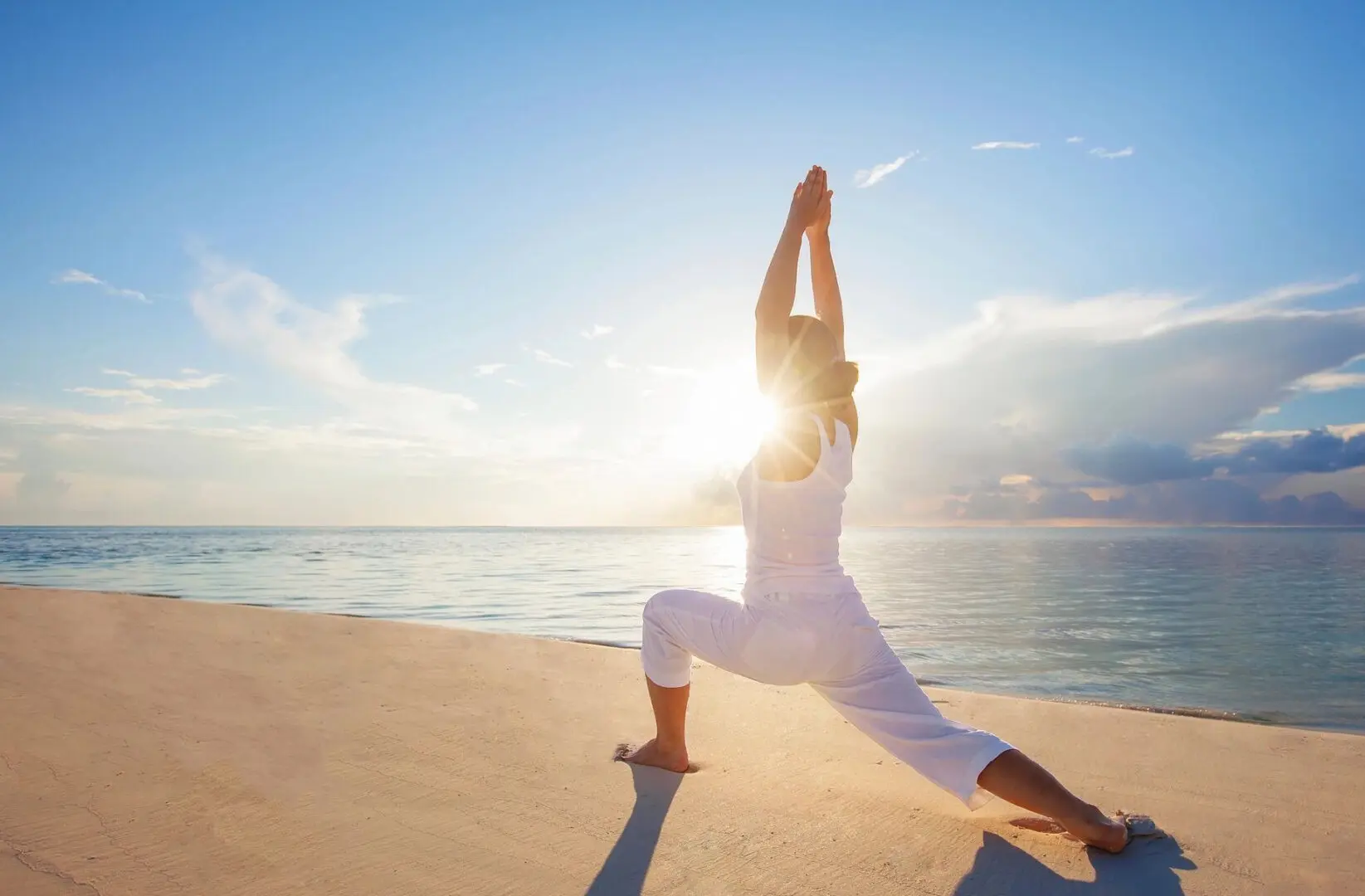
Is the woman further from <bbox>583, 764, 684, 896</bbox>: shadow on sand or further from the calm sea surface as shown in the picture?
the calm sea surface

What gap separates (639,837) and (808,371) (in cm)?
189

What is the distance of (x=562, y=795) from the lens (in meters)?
3.55

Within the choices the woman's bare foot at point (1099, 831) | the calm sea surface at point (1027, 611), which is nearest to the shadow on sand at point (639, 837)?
the woman's bare foot at point (1099, 831)

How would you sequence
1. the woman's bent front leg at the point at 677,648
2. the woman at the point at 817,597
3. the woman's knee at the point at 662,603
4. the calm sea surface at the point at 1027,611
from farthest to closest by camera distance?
the calm sea surface at the point at 1027,611 → the woman's knee at the point at 662,603 → the woman's bent front leg at the point at 677,648 → the woman at the point at 817,597

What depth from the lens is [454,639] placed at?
7648 millimetres

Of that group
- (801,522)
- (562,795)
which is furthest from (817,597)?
(562,795)

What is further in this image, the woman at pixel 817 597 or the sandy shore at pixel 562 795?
the woman at pixel 817 597

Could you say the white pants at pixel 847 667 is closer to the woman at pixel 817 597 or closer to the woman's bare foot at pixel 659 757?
the woman at pixel 817 597

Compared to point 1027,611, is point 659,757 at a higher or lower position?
higher

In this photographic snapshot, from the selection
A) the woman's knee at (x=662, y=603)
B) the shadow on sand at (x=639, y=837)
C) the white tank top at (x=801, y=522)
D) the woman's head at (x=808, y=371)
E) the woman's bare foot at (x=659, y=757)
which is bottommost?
the shadow on sand at (x=639, y=837)

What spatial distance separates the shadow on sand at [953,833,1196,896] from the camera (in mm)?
2773

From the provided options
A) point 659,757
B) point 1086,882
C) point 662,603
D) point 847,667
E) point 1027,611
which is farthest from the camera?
point 1027,611

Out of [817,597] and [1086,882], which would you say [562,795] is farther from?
[1086,882]

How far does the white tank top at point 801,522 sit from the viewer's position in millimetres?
2973
